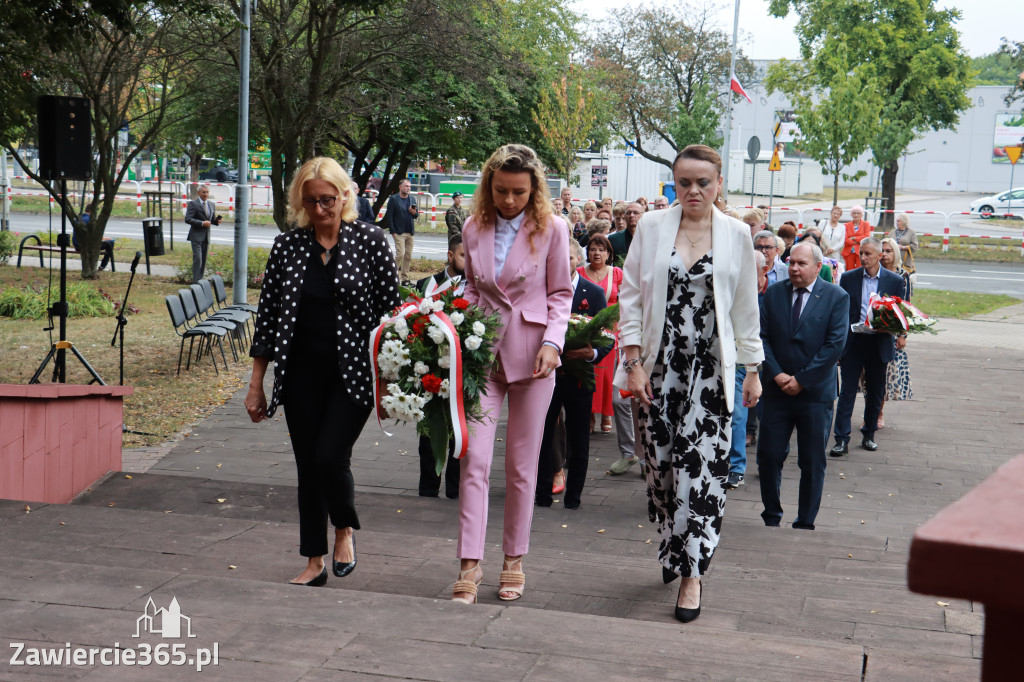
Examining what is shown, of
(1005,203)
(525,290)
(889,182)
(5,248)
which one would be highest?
(889,182)

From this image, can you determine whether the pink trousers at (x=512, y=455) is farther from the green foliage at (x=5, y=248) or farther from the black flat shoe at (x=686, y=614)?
the green foliage at (x=5, y=248)

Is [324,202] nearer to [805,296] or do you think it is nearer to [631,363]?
[631,363]

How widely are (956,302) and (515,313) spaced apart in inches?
756

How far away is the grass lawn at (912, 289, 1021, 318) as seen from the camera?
20.2 meters

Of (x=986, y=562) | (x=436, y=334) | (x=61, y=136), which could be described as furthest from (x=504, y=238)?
(x=61, y=136)

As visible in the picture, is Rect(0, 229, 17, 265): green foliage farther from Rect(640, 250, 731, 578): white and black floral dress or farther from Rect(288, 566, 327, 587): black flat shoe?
Rect(640, 250, 731, 578): white and black floral dress

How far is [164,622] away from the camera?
3385 millimetres

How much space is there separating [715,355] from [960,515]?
351 cm

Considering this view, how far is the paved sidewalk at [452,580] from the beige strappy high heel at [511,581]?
9 cm

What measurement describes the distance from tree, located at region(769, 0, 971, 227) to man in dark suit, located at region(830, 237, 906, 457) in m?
30.1

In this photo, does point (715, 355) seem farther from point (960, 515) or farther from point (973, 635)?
point (960, 515)

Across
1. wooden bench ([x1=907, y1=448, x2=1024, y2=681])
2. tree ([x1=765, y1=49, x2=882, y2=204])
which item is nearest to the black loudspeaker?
wooden bench ([x1=907, y1=448, x2=1024, y2=681])

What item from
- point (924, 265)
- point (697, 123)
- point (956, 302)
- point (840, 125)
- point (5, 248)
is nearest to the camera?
point (956, 302)

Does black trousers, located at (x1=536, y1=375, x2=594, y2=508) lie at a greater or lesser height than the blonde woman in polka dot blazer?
lesser
